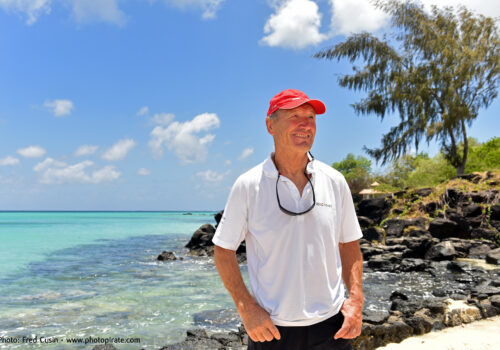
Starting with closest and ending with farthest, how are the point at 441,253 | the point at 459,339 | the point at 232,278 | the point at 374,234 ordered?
the point at 232,278
the point at 459,339
the point at 441,253
the point at 374,234

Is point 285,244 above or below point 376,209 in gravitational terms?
above

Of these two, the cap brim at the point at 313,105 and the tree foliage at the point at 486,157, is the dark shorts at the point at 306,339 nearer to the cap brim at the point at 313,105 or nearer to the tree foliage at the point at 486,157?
the cap brim at the point at 313,105

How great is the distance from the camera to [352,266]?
215 cm

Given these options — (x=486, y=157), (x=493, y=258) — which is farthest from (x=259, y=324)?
(x=486, y=157)

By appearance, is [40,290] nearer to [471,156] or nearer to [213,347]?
[213,347]

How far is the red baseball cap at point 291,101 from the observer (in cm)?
196

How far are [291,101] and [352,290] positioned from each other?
102cm

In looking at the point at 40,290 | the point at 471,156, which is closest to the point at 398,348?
the point at 40,290

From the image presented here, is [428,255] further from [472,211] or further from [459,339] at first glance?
[459,339]

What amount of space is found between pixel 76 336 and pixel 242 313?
5.83m

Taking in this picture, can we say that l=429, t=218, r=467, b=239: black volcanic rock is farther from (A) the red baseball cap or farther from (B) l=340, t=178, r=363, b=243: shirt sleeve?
(A) the red baseball cap

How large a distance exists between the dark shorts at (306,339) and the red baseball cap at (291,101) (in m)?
1.06

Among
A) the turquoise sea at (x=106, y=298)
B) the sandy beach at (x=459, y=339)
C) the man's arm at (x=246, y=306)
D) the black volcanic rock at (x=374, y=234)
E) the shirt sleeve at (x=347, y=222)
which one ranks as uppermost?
the shirt sleeve at (x=347, y=222)

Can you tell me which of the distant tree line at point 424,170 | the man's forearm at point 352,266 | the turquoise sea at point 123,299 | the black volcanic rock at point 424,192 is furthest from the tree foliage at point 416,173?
the man's forearm at point 352,266
